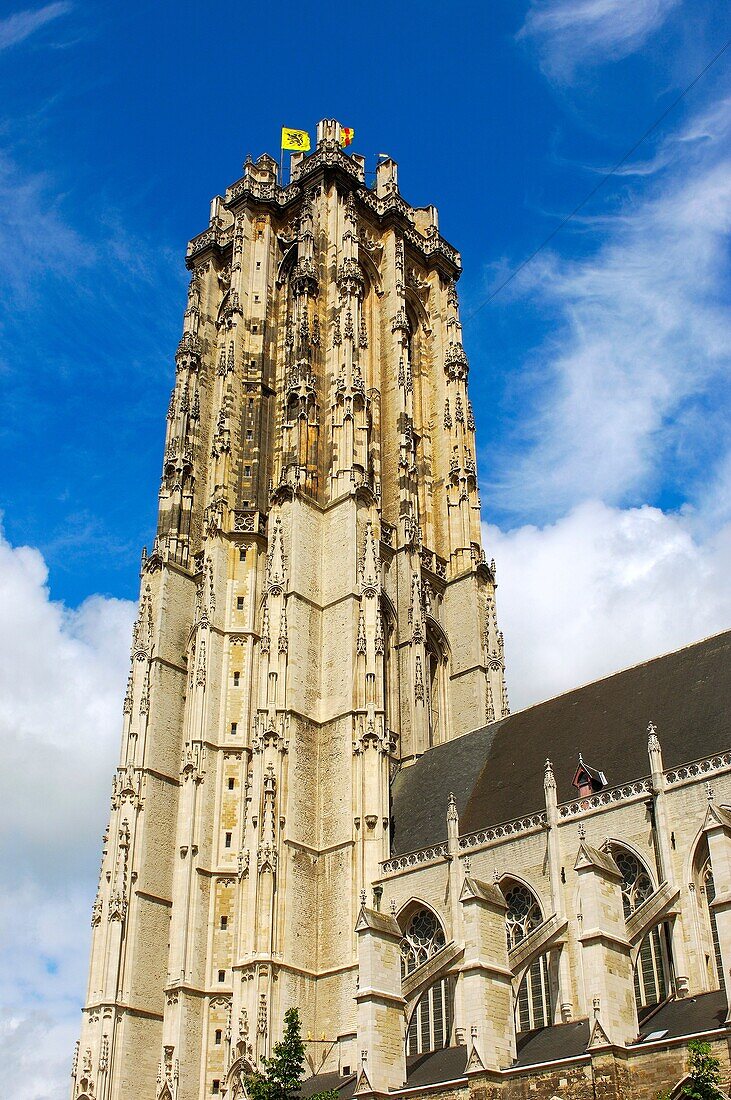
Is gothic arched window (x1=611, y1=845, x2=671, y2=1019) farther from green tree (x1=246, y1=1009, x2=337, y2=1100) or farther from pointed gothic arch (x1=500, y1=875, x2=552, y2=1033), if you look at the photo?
green tree (x1=246, y1=1009, x2=337, y2=1100)

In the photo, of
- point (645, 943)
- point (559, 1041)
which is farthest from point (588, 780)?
point (559, 1041)

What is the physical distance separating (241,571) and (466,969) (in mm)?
16331

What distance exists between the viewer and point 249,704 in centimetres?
3338

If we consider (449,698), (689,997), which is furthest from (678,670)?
(449,698)

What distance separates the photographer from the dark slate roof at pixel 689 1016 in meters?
18.5

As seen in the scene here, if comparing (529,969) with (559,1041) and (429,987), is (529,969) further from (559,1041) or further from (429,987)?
(559,1041)

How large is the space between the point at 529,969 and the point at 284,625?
11633 mm

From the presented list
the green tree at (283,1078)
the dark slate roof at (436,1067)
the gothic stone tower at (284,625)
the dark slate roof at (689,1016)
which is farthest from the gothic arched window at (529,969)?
the green tree at (283,1078)

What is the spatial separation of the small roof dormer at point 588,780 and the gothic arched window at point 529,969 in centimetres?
244

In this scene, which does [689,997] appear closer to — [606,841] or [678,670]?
[606,841]

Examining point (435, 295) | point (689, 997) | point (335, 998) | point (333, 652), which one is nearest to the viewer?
point (689, 997)

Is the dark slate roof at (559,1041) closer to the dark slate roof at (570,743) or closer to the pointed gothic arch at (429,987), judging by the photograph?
the pointed gothic arch at (429,987)

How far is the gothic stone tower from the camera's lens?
28203mm

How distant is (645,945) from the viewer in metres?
22.5
